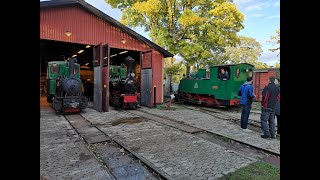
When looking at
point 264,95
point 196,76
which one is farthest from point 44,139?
point 196,76

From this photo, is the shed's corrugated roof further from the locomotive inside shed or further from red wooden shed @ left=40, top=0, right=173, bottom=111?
the locomotive inside shed

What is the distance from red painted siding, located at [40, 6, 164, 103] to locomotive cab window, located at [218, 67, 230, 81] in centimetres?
544

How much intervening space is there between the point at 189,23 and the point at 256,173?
1587 cm

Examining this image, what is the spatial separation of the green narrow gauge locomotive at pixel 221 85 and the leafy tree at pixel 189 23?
4.67 metres

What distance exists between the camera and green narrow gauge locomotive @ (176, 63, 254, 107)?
13141mm

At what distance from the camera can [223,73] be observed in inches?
532

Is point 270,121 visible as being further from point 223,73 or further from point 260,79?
point 260,79

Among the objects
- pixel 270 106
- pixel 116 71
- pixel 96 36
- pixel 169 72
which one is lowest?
pixel 270 106

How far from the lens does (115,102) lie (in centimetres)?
1423

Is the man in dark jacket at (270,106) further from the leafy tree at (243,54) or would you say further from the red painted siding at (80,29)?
the leafy tree at (243,54)

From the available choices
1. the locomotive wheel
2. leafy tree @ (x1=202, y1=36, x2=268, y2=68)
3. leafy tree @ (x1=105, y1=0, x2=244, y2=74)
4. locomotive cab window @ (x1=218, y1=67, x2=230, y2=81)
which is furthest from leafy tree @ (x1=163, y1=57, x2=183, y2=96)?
leafy tree @ (x1=202, y1=36, x2=268, y2=68)

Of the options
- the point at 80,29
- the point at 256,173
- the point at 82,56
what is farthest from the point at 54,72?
the point at 256,173

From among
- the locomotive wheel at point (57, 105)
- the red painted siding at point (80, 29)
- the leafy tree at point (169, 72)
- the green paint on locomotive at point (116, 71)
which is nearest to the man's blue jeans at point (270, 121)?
the red painted siding at point (80, 29)
